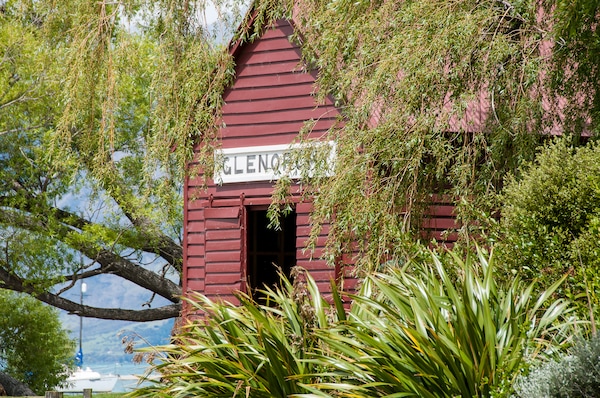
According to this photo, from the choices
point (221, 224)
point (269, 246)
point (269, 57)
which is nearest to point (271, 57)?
point (269, 57)

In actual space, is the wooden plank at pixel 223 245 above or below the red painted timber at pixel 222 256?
above

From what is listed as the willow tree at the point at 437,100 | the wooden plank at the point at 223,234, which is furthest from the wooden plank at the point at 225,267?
the willow tree at the point at 437,100

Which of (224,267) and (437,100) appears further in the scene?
(224,267)

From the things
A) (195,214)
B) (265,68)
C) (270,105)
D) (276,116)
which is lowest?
(195,214)

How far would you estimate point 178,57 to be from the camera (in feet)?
37.2

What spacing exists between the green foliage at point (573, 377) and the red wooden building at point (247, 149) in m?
7.44

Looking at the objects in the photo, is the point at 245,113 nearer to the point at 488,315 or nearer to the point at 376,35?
the point at 376,35

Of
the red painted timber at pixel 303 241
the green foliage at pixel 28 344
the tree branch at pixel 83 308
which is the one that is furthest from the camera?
the green foliage at pixel 28 344

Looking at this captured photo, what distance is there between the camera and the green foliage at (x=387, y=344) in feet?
20.4

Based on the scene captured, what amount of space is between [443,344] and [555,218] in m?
2.30

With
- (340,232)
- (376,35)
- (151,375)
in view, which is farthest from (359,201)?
(151,375)

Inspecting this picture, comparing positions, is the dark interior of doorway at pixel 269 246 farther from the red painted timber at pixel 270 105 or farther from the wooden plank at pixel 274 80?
the wooden plank at pixel 274 80

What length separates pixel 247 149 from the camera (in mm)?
13148

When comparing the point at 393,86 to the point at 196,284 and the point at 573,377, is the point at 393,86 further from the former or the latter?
the point at 196,284
